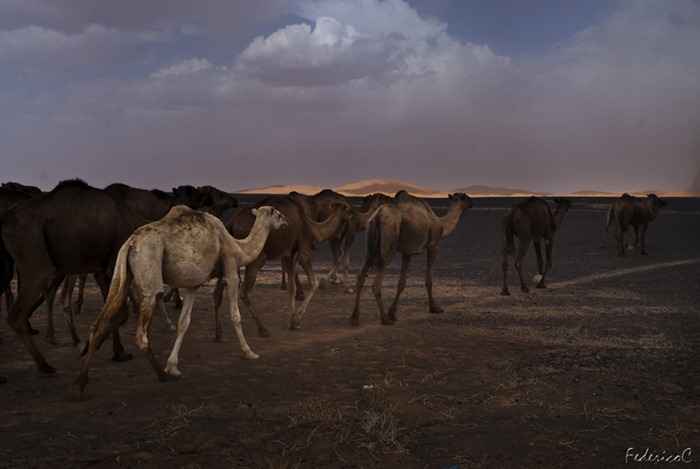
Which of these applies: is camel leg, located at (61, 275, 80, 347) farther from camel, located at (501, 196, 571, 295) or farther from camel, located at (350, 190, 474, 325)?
camel, located at (501, 196, 571, 295)

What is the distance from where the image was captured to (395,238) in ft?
36.9

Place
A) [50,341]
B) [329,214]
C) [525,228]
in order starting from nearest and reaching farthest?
1. [50,341]
2. [525,228]
3. [329,214]

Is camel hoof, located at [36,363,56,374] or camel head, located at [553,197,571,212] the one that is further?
camel head, located at [553,197,571,212]

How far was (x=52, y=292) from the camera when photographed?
9523 mm

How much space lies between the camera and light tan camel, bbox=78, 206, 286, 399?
6.71 metres

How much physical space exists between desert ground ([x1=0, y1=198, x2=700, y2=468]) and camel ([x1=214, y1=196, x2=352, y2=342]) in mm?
541

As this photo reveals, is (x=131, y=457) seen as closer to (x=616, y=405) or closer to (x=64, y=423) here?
(x=64, y=423)

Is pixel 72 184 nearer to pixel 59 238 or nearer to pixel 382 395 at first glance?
pixel 59 238

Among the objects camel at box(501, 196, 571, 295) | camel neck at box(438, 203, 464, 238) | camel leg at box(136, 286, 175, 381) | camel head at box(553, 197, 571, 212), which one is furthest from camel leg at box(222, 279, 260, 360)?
camel head at box(553, 197, 571, 212)

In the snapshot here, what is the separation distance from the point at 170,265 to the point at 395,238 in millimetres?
5315

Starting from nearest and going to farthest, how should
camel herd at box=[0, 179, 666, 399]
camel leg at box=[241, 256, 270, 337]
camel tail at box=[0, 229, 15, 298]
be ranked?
camel herd at box=[0, 179, 666, 399] → camel tail at box=[0, 229, 15, 298] → camel leg at box=[241, 256, 270, 337]

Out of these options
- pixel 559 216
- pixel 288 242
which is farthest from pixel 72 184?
pixel 559 216

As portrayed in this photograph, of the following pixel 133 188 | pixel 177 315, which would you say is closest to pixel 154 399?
pixel 177 315

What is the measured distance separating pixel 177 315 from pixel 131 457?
709 cm
